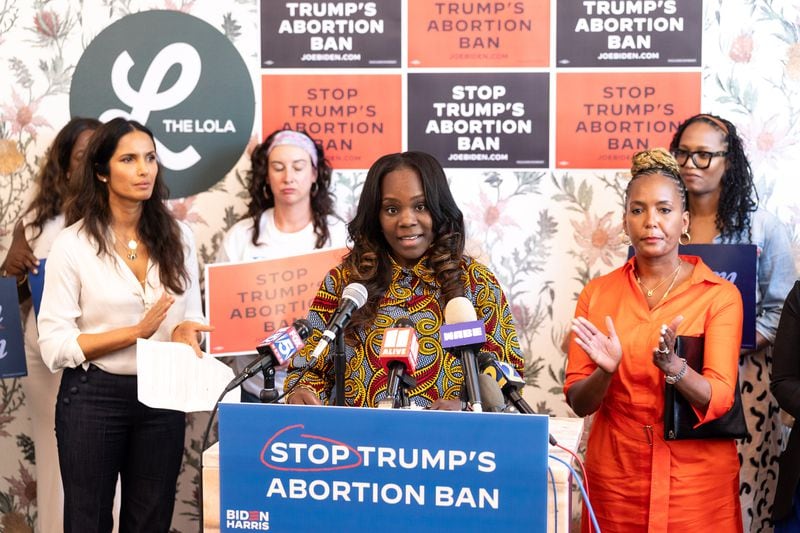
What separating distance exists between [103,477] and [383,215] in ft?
5.01

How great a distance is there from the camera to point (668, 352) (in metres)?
2.42

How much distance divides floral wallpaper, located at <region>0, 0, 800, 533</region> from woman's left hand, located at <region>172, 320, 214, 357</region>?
3.20 feet

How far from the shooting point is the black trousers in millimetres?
3170

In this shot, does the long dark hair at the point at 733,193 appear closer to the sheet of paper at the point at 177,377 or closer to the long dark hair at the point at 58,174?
the sheet of paper at the point at 177,377

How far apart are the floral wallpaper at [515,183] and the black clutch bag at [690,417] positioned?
1481mm

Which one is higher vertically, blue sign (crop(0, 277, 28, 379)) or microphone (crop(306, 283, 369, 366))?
microphone (crop(306, 283, 369, 366))

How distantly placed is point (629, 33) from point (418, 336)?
2250mm

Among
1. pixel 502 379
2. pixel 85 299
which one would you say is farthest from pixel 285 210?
pixel 502 379

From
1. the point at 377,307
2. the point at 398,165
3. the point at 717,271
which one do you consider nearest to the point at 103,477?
the point at 377,307

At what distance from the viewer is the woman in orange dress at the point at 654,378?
8.33 feet

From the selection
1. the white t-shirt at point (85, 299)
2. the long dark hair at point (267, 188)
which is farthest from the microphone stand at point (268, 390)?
the long dark hair at point (267, 188)

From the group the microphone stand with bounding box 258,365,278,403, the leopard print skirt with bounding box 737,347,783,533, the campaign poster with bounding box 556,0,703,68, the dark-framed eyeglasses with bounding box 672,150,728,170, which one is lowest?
the leopard print skirt with bounding box 737,347,783,533

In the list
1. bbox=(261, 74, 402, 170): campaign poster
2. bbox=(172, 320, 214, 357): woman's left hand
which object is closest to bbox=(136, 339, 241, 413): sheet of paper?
bbox=(172, 320, 214, 357): woman's left hand

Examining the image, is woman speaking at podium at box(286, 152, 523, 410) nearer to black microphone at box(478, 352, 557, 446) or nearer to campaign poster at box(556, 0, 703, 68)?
black microphone at box(478, 352, 557, 446)
